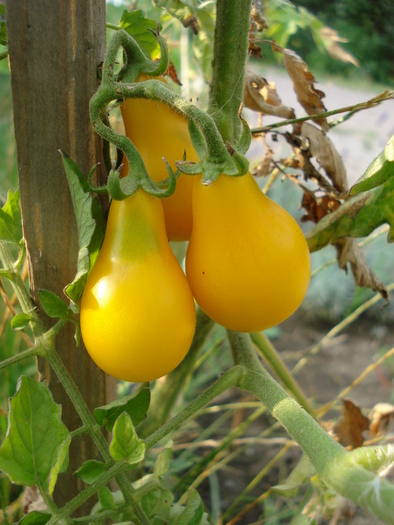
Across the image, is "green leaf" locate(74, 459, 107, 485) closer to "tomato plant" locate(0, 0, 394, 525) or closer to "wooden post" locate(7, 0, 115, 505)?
"tomato plant" locate(0, 0, 394, 525)

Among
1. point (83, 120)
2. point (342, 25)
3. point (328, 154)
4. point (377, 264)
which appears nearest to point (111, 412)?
point (83, 120)

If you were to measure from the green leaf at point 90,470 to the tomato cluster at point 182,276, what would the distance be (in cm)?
10

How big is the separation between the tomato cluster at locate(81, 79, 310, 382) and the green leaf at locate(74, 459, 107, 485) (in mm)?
104

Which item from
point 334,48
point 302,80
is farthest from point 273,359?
point 334,48

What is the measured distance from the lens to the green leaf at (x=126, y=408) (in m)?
0.55

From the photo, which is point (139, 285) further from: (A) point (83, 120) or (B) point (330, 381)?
(B) point (330, 381)

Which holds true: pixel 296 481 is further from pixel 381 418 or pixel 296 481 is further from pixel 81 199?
pixel 81 199

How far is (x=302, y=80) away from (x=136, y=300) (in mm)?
423

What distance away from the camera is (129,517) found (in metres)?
0.63

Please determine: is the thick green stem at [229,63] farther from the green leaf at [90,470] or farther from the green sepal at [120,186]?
the green leaf at [90,470]

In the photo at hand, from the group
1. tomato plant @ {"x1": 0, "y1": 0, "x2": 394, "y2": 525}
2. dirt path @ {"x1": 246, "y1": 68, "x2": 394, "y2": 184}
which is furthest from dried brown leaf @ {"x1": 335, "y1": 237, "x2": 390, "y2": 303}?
dirt path @ {"x1": 246, "y1": 68, "x2": 394, "y2": 184}

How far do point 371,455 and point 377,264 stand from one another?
1.87 meters

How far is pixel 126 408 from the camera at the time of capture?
0.57 meters

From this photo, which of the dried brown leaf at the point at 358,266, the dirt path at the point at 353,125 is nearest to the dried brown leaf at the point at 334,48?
the dried brown leaf at the point at 358,266
